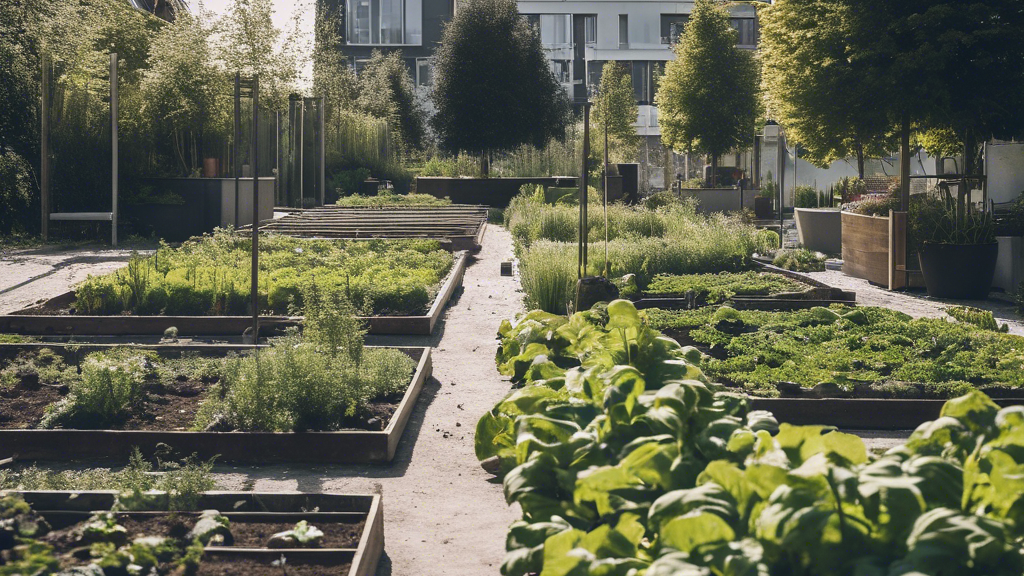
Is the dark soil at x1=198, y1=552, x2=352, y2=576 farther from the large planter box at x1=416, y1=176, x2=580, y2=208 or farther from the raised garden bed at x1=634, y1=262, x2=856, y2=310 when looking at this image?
the large planter box at x1=416, y1=176, x2=580, y2=208

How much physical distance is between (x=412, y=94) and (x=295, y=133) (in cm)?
1861

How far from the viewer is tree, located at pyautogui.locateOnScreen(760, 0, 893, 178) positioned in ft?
47.0

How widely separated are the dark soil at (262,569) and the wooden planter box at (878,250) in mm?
10910

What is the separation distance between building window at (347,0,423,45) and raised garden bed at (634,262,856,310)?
47.6 metres

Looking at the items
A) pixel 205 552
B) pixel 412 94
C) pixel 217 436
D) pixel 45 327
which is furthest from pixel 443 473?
pixel 412 94

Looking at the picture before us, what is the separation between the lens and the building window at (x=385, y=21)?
5744 cm

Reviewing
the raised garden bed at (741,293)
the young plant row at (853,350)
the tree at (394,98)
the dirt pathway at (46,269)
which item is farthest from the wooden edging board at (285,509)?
the tree at (394,98)

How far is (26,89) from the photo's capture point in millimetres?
19250

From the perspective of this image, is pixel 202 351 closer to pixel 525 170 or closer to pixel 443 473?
pixel 443 473

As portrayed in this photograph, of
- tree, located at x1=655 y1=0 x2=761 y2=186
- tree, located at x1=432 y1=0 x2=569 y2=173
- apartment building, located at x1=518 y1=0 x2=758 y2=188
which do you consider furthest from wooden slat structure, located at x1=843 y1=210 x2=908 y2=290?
apartment building, located at x1=518 y1=0 x2=758 y2=188

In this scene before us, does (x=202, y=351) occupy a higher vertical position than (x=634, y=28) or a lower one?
lower

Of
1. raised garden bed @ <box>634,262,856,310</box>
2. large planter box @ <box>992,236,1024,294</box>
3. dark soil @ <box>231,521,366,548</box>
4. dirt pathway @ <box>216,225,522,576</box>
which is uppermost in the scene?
large planter box @ <box>992,236,1024,294</box>

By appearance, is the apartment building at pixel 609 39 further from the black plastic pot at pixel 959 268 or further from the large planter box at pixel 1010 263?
the black plastic pot at pixel 959 268

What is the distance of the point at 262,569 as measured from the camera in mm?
3607
